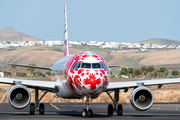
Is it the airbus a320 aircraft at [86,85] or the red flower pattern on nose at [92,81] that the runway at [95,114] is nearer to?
the airbus a320 aircraft at [86,85]

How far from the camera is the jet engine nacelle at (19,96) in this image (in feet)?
83.1

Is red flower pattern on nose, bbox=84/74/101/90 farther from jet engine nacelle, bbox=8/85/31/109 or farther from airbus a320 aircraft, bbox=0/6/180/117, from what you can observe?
jet engine nacelle, bbox=8/85/31/109

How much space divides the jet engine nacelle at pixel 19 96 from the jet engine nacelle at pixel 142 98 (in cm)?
721

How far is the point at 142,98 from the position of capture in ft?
83.7

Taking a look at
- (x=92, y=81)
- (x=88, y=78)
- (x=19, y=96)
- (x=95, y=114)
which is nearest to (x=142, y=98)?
(x=92, y=81)

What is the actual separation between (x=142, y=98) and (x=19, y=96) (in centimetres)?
853

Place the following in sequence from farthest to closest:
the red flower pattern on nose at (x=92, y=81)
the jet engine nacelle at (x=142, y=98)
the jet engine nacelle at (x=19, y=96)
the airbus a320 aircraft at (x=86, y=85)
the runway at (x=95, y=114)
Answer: the runway at (x=95, y=114) → the jet engine nacelle at (x=19, y=96) → the jet engine nacelle at (x=142, y=98) → the airbus a320 aircraft at (x=86, y=85) → the red flower pattern on nose at (x=92, y=81)

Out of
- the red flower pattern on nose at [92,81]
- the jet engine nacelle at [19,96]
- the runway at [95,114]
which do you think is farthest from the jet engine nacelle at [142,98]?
the jet engine nacelle at [19,96]

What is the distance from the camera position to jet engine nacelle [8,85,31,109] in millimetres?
25344

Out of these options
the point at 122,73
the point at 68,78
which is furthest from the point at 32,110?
the point at 122,73

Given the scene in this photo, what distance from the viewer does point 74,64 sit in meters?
23.8

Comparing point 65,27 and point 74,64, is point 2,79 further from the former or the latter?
point 65,27

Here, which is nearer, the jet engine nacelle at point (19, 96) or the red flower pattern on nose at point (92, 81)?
the red flower pattern on nose at point (92, 81)

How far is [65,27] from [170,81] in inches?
793
